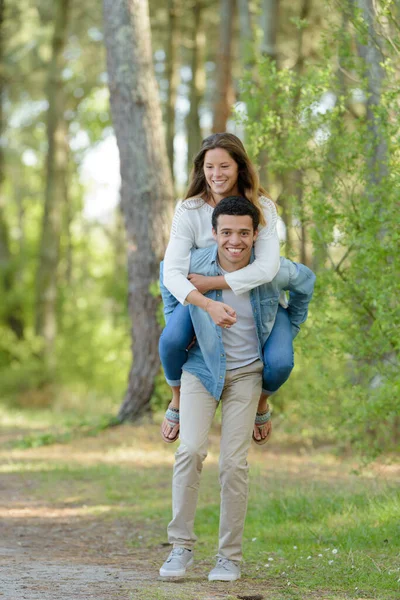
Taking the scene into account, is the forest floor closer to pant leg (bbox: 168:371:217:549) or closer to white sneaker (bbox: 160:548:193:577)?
white sneaker (bbox: 160:548:193:577)

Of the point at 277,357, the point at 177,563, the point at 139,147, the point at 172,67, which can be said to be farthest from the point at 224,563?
the point at 172,67

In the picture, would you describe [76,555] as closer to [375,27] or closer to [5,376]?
[375,27]

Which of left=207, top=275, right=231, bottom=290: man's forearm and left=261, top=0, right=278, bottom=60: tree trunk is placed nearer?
left=207, top=275, right=231, bottom=290: man's forearm

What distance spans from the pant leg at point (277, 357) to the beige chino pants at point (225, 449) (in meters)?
0.08

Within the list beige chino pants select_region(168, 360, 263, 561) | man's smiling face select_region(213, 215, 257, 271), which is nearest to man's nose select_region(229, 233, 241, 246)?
man's smiling face select_region(213, 215, 257, 271)

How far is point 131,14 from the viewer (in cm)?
1113

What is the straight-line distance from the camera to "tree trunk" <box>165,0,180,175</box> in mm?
18578

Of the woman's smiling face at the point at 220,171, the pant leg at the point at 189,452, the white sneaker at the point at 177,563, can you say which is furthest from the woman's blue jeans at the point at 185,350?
the white sneaker at the point at 177,563

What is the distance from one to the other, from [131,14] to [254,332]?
7.34m

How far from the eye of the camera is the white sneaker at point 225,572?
4.79 m

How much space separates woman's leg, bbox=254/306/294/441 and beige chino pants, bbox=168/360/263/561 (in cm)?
8

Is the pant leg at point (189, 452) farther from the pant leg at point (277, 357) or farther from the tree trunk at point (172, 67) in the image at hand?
the tree trunk at point (172, 67)

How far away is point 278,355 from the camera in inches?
186

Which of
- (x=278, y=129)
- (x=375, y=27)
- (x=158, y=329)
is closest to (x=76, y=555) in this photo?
(x=278, y=129)
